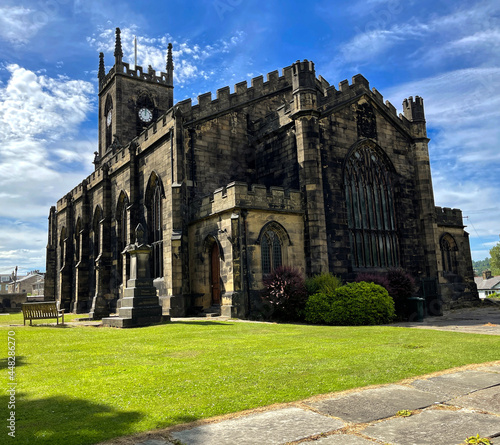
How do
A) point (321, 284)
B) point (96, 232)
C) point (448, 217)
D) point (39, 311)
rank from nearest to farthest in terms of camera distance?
point (39, 311) → point (321, 284) → point (448, 217) → point (96, 232)

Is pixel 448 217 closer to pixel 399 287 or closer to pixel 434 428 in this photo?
pixel 399 287

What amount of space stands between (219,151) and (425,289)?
516 inches

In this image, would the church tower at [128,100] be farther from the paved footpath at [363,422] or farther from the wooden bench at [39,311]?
the paved footpath at [363,422]

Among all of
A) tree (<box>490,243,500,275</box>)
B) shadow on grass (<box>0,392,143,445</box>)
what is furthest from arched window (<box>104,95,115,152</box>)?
tree (<box>490,243,500,275</box>)

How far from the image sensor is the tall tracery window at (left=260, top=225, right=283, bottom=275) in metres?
18.4

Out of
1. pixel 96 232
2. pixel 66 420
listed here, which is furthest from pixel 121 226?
pixel 66 420

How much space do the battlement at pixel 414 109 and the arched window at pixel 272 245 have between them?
39.9 feet

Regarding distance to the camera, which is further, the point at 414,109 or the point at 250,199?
the point at 414,109

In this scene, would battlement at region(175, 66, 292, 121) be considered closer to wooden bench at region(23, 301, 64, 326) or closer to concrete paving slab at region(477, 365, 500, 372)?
wooden bench at region(23, 301, 64, 326)

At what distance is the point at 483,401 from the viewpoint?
493cm

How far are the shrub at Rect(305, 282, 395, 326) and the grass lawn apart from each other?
3713 millimetres

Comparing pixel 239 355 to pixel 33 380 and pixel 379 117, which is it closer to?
pixel 33 380

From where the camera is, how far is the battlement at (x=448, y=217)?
26844 millimetres

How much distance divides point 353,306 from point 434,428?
38.7ft
